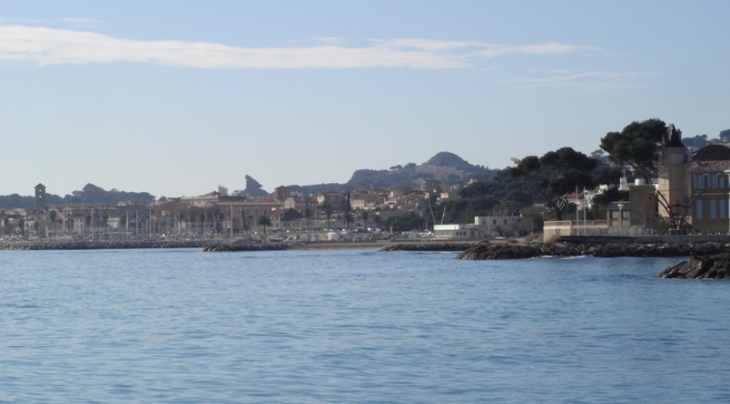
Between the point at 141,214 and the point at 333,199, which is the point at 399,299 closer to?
the point at 141,214

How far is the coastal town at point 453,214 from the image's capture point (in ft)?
190

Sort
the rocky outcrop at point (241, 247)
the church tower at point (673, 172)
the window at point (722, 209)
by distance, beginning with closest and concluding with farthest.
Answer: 1. the window at point (722, 209)
2. the church tower at point (673, 172)
3. the rocky outcrop at point (241, 247)

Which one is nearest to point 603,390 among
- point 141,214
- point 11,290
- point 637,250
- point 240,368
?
point 240,368

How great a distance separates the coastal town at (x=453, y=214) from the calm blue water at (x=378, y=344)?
24585 millimetres

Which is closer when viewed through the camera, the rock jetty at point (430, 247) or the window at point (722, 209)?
the window at point (722, 209)

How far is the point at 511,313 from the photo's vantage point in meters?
24.7

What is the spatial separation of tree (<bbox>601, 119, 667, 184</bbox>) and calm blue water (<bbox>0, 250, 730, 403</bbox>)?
1089 inches

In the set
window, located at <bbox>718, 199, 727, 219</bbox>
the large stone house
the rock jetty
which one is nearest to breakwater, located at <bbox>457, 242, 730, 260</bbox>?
the large stone house

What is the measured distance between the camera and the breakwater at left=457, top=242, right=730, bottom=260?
51.5 meters

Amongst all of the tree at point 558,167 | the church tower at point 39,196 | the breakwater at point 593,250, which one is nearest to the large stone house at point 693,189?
the breakwater at point 593,250

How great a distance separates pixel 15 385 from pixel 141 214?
157 m

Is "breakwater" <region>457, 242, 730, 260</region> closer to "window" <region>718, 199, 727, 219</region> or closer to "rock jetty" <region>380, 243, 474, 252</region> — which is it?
"window" <region>718, 199, 727, 219</region>

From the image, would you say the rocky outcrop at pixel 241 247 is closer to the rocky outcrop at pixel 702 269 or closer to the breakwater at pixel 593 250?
the breakwater at pixel 593 250

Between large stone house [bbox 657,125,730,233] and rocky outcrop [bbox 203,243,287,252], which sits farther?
rocky outcrop [bbox 203,243,287,252]
